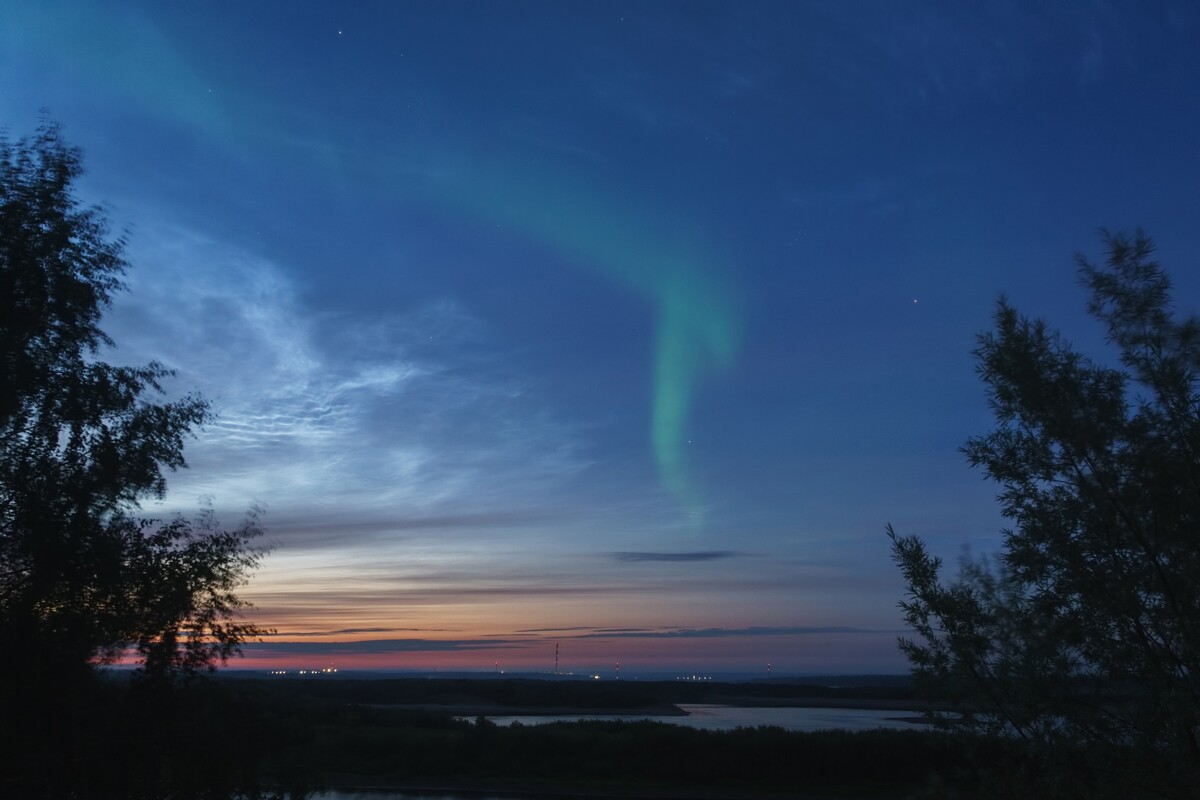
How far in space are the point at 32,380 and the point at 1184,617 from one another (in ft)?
43.0

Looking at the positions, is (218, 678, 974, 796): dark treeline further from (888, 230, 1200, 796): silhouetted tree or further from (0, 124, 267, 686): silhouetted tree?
(888, 230, 1200, 796): silhouetted tree

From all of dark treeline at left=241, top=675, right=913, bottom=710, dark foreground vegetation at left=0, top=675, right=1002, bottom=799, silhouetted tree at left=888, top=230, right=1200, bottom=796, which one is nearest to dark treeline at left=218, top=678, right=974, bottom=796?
dark foreground vegetation at left=0, top=675, right=1002, bottom=799

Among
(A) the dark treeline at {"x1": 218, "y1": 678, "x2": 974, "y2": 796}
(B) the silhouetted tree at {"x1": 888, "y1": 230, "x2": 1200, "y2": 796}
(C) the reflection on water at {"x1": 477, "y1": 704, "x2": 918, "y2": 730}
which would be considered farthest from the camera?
(C) the reflection on water at {"x1": 477, "y1": 704, "x2": 918, "y2": 730}

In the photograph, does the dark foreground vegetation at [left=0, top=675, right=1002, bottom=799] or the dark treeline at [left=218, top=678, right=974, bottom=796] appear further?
the dark treeline at [left=218, top=678, right=974, bottom=796]

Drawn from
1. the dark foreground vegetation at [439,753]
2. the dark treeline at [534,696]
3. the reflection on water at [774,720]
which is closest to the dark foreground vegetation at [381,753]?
the dark foreground vegetation at [439,753]

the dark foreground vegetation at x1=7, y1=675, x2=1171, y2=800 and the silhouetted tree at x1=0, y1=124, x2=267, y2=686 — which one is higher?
the silhouetted tree at x1=0, y1=124, x2=267, y2=686

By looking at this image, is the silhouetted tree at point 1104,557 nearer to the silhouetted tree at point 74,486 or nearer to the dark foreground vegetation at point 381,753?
the dark foreground vegetation at point 381,753

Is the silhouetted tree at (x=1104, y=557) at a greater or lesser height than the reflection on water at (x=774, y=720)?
greater

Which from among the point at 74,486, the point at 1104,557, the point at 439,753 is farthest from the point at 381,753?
the point at 1104,557

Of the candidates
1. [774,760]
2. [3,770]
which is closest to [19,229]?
[3,770]

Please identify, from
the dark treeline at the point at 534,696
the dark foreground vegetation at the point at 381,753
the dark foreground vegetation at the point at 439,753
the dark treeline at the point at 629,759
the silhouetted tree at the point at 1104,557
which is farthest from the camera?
the dark treeline at the point at 534,696

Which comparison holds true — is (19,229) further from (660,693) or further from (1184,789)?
(660,693)

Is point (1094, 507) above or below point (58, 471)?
below

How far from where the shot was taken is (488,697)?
333 feet
